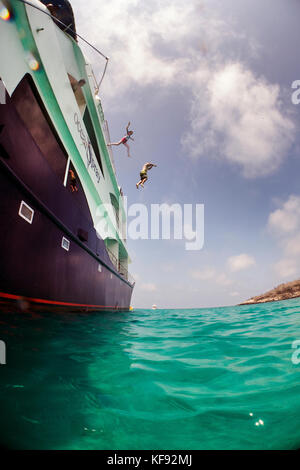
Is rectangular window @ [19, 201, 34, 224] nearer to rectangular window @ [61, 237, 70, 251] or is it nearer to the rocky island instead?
rectangular window @ [61, 237, 70, 251]

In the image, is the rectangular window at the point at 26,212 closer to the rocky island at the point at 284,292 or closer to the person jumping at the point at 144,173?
the person jumping at the point at 144,173

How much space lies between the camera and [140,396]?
1.57m

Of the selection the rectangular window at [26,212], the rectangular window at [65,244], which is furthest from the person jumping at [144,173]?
the rectangular window at [26,212]

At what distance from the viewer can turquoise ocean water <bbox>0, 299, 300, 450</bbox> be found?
1.12 meters

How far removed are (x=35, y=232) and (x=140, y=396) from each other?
2.80 m

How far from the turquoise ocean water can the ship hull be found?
0.64 metres

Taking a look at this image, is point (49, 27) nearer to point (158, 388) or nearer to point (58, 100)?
point (58, 100)

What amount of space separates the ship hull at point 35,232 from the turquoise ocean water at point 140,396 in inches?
A: 25.2

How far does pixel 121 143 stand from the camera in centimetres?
907

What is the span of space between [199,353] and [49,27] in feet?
20.8

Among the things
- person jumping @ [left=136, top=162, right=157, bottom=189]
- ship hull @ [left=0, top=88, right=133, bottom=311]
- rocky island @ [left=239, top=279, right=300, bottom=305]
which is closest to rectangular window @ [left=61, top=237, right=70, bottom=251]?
ship hull @ [left=0, top=88, right=133, bottom=311]
